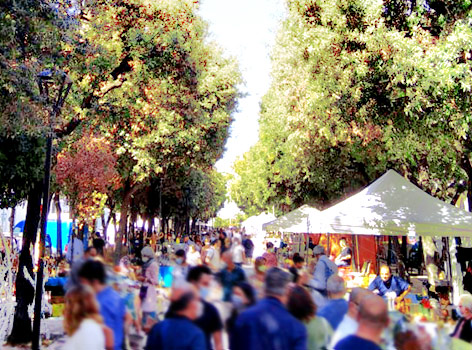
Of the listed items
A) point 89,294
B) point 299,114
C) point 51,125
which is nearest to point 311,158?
point 299,114

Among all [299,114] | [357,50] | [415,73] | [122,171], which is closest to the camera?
[415,73]

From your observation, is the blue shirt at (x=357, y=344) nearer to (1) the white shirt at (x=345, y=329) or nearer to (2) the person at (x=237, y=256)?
(1) the white shirt at (x=345, y=329)

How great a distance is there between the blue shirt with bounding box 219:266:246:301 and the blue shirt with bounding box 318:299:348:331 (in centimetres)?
63

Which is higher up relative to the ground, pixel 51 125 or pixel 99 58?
pixel 99 58

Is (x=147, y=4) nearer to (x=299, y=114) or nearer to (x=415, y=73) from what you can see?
(x=415, y=73)

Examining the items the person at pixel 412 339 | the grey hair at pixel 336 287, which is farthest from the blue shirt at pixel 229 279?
the person at pixel 412 339

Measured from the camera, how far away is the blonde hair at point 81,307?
308 centimetres

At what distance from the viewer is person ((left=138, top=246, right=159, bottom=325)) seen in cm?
329

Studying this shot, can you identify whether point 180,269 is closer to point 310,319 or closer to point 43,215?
point 310,319

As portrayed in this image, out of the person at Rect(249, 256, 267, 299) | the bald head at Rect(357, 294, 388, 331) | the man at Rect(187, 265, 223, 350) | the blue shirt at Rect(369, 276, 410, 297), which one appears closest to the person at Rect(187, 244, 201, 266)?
the man at Rect(187, 265, 223, 350)

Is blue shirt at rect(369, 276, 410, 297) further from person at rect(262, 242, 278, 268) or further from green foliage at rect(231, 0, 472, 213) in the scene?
green foliage at rect(231, 0, 472, 213)

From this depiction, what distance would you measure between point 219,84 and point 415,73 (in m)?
17.1

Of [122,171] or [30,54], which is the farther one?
[122,171]

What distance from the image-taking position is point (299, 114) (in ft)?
70.5
